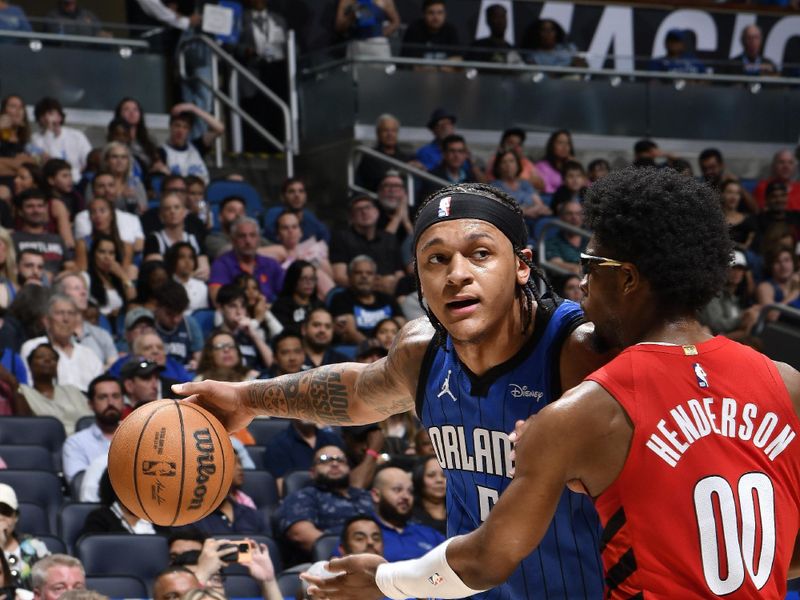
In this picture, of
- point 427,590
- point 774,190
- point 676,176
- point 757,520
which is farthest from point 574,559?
point 774,190

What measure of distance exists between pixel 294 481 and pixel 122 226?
321 cm

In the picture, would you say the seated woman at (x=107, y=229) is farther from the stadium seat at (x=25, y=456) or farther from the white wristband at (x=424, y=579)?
the white wristband at (x=424, y=579)

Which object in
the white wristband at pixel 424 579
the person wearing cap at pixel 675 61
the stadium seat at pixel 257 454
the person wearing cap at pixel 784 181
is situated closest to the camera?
the white wristband at pixel 424 579

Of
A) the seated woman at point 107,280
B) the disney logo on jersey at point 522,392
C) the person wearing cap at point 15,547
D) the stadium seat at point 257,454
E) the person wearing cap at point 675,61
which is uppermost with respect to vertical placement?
the disney logo on jersey at point 522,392

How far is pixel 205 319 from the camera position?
10336mm

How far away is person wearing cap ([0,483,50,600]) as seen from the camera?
6820 millimetres

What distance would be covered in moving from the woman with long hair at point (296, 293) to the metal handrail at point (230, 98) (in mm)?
2673

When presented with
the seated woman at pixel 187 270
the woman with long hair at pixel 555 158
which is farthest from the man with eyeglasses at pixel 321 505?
the woman with long hair at pixel 555 158

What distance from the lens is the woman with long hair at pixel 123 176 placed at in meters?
11.1

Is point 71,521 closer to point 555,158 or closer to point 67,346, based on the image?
point 67,346

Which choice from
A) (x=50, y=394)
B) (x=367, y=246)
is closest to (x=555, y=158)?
(x=367, y=246)

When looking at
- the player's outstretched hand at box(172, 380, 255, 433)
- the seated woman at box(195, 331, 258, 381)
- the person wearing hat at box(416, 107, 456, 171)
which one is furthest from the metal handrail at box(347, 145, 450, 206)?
the player's outstretched hand at box(172, 380, 255, 433)

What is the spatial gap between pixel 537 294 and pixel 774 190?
9.97 metres

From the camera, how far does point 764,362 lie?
10.6 ft
